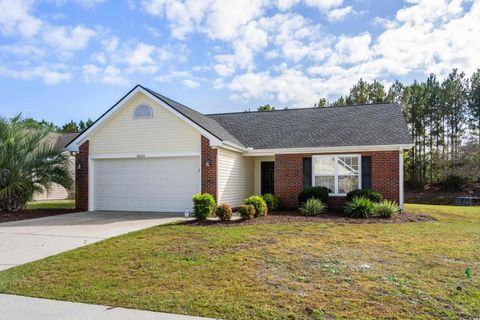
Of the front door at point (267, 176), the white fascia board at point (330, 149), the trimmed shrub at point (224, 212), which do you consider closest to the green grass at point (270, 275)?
the trimmed shrub at point (224, 212)

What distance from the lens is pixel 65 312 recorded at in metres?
4.35

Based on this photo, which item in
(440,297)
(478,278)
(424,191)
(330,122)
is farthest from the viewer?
(424,191)

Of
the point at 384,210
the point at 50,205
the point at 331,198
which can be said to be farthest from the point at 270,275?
the point at 50,205

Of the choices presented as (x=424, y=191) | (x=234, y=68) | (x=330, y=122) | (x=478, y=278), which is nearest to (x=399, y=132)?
(x=330, y=122)

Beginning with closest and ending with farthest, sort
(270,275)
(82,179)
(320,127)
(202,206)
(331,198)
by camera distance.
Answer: (270,275), (202,206), (331,198), (82,179), (320,127)

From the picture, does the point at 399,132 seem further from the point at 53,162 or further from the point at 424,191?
the point at 424,191

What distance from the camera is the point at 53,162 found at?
15.3 metres

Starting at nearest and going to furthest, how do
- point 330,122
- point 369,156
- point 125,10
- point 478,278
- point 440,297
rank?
point 440,297, point 478,278, point 125,10, point 369,156, point 330,122

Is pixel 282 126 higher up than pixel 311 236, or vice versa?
pixel 282 126

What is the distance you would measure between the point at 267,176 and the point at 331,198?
3949mm

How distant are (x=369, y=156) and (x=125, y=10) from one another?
34.8 feet

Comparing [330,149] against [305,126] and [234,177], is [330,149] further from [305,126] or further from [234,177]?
[234,177]

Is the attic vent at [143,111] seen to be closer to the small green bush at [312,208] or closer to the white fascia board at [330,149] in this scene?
the white fascia board at [330,149]

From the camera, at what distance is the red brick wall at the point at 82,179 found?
51.8ft
